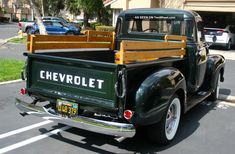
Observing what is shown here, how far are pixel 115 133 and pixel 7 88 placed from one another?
182 inches

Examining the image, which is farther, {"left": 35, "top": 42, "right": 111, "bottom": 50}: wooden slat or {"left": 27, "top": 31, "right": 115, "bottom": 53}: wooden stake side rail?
{"left": 35, "top": 42, "right": 111, "bottom": 50}: wooden slat

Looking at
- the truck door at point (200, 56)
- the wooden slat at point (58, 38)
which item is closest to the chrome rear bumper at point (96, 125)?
the wooden slat at point (58, 38)

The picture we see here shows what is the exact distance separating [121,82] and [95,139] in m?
1.40

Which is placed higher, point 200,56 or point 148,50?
point 148,50

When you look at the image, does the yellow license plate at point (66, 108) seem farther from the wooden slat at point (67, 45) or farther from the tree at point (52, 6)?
the tree at point (52, 6)

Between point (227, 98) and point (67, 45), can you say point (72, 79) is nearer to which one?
point (67, 45)

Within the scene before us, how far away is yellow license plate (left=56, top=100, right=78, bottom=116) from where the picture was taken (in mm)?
4340

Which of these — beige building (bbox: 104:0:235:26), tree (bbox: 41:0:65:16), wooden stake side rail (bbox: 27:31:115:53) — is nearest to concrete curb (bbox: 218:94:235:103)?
wooden stake side rail (bbox: 27:31:115:53)

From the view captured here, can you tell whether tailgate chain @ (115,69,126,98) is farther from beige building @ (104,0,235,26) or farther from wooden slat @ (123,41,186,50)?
beige building @ (104,0,235,26)

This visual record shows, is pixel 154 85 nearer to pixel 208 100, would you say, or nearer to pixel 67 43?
pixel 67 43

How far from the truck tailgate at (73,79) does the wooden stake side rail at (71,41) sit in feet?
0.81

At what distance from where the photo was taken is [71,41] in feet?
18.4

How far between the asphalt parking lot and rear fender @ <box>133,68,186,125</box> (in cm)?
69

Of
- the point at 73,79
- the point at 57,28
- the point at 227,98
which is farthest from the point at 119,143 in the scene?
the point at 57,28
